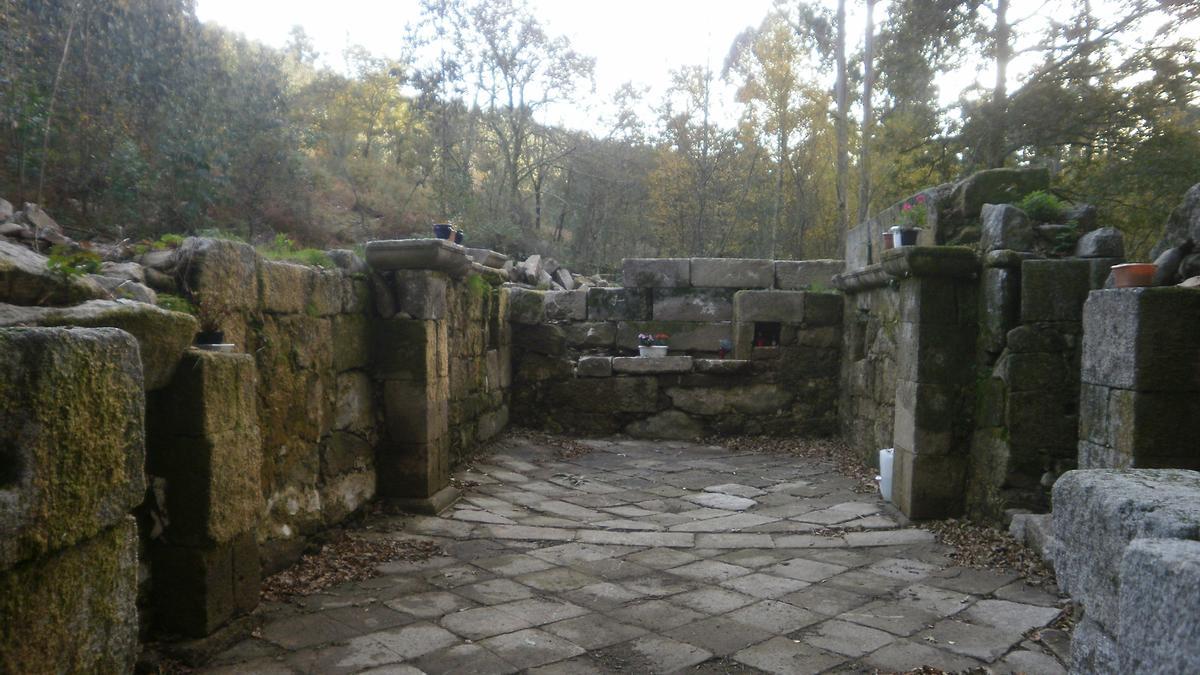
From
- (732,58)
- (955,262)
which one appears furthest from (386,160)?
(955,262)

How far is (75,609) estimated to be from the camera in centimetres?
185

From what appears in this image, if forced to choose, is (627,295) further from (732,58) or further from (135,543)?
(732,58)

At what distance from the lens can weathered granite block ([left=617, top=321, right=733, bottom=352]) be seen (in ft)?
29.6

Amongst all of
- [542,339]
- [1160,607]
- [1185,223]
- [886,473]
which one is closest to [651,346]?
[542,339]

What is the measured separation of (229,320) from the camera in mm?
3330

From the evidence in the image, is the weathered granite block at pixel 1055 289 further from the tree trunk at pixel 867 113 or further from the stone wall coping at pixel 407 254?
the tree trunk at pixel 867 113

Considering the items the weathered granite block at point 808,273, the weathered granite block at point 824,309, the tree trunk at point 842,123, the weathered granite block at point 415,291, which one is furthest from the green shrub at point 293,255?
the tree trunk at point 842,123

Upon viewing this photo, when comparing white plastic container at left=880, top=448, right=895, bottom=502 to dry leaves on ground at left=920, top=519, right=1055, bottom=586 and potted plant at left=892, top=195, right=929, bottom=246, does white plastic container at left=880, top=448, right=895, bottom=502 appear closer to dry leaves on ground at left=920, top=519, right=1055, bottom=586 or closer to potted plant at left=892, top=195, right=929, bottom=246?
dry leaves on ground at left=920, top=519, right=1055, bottom=586

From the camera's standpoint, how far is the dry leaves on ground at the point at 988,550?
12.8 ft

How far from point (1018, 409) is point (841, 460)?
2.81m

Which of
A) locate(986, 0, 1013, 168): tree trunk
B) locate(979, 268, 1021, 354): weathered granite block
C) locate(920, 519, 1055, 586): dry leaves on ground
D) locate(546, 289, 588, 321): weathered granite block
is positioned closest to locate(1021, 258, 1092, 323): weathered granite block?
locate(979, 268, 1021, 354): weathered granite block

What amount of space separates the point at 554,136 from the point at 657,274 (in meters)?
10.9

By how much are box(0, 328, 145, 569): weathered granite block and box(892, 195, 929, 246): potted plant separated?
504 centimetres

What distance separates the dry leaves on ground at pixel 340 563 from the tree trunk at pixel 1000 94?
12146 mm
